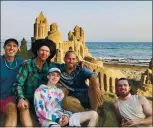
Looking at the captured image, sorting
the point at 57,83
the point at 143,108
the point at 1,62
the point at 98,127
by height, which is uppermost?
the point at 1,62

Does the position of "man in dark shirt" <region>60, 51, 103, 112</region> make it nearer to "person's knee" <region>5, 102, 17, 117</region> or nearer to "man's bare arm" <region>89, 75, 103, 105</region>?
"man's bare arm" <region>89, 75, 103, 105</region>

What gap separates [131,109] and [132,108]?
0.07 feet

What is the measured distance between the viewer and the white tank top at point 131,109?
14.8ft

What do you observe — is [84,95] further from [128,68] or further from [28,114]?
[128,68]

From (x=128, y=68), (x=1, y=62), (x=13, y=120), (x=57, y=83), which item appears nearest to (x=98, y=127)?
(x=57, y=83)

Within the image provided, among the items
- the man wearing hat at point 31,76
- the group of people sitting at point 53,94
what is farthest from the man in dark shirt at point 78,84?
the man wearing hat at point 31,76

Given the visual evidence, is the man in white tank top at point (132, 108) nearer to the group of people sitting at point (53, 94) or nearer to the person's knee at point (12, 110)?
the group of people sitting at point (53, 94)

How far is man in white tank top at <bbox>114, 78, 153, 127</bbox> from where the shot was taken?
4496 mm

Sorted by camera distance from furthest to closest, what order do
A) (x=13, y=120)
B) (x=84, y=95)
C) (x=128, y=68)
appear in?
1. (x=128, y=68)
2. (x=84, y=95)
3. (x=13, y=120)

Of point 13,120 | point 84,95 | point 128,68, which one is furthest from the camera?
point 128,68

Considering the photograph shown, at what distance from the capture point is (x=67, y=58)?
4.63 m

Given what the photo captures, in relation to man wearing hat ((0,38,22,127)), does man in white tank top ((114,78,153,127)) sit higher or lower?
lower

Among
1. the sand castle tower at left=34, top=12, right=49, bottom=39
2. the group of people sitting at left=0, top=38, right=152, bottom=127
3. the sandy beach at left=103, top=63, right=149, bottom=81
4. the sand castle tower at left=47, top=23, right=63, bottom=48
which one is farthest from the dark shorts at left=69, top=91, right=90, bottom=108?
the sandy beach at left=103, top=63, right=149, bottom=81

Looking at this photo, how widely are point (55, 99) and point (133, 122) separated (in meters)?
1.18
